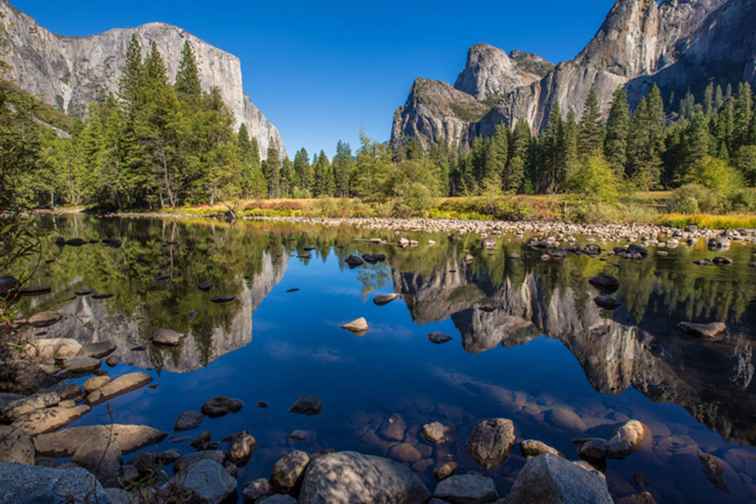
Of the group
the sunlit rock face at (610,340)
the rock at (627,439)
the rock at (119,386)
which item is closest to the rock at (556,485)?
the rock at (627,439)

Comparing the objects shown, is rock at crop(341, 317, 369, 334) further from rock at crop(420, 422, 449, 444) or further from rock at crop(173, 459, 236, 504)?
rock at crop(173, 459, 236, 504)

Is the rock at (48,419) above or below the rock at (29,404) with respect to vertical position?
below

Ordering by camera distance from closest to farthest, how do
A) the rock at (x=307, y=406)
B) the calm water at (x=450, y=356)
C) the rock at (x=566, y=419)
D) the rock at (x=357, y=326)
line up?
the calm water at (x=450, y=356), the rock at (x=566, y=419), the rock at (x=307, y=406), the rock at (x=357, y=326)

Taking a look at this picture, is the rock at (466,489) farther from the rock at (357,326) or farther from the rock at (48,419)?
the rock at (357,326)

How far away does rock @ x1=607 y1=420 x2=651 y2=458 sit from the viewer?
5.01m

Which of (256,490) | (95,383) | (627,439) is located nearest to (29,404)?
(95,383)

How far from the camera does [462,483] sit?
14.0 ft

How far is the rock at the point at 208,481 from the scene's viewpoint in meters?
3.93

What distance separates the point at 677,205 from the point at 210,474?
195 ft

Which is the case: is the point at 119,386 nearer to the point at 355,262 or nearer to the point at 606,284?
the point at 355,262

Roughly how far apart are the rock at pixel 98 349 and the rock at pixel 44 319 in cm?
260

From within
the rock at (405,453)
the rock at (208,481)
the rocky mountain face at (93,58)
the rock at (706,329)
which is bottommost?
the rock at (405,453)

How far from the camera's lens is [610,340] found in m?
9.32

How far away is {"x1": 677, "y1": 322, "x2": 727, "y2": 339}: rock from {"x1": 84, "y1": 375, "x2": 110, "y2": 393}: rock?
12.7 metres
